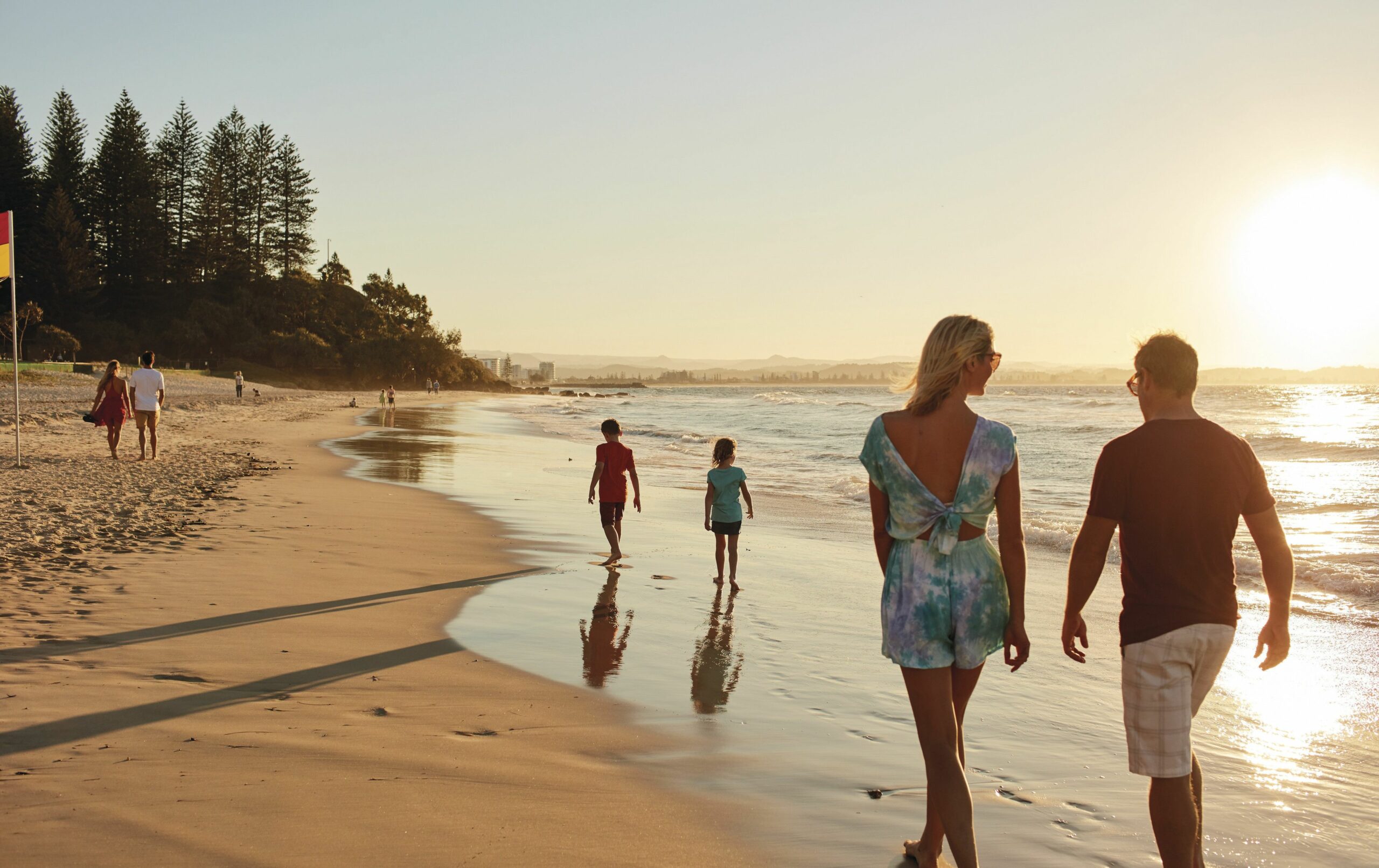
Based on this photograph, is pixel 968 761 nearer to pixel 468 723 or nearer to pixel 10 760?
pixel 468 723

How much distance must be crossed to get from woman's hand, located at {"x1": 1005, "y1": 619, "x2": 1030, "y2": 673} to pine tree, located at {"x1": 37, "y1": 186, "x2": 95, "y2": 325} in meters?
74.6

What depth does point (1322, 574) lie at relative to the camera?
870 cm

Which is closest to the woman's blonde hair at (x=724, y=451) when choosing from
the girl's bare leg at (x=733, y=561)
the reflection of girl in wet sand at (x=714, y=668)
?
the girl's bare leg at (x=733, y=561)

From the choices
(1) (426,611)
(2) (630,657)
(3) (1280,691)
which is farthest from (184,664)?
(3) (1280,691)

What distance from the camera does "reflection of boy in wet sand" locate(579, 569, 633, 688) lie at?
5164 mm

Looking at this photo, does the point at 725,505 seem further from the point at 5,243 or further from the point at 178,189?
the point at 178,189

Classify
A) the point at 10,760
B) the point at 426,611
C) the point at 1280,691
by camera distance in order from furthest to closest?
1. the point at 426,611
2. the point at 1280,691
3. the point at 10,760

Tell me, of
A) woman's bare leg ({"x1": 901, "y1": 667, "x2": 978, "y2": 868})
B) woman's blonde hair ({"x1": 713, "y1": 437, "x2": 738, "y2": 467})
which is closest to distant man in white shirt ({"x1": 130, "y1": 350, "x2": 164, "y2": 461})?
woman's blonde hair ({"x1": 713, "y1": 437, "x2": 738, "y2": 467})

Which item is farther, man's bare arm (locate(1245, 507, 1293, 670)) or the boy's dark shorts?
the boy's dark shorts

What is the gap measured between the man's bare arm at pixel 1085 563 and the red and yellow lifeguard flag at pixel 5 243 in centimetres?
1293

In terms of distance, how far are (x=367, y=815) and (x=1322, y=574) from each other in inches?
352

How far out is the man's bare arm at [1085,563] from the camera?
2.81 metres

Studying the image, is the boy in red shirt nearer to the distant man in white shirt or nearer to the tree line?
the distant man in white shirt

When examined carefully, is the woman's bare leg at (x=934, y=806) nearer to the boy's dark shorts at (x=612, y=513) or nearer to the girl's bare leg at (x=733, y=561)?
the girl's bare leg at (x=733, y=561)
